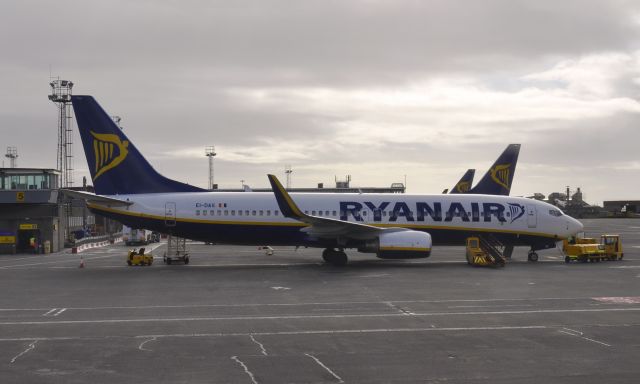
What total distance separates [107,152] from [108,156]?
23 centimetres

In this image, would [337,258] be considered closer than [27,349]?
No

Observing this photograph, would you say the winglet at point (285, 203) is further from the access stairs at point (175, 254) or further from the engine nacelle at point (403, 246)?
the access stairs at point (175, 254)

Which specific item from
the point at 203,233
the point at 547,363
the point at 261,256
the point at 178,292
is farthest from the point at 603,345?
the point at 261,256

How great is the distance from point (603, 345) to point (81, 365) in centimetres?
1214

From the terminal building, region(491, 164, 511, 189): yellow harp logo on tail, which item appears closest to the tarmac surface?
the terminal building

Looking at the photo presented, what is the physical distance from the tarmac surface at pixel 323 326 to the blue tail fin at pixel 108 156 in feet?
18.8

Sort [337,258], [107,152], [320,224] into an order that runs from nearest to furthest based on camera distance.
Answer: [320,224]
[107,152]
[337,258]

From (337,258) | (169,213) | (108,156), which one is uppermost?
(108,156)

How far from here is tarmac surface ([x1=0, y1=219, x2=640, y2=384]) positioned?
12.8 metres

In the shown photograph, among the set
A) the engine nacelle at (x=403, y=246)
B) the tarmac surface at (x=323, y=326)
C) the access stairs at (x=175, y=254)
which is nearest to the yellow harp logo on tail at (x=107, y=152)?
the access stairs at (x=175, y=254)

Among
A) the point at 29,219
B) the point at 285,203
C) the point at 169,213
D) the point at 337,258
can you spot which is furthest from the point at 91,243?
the point at 285,203

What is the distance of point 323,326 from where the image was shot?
17625 mm

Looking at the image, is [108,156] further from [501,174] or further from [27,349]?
[501,174]

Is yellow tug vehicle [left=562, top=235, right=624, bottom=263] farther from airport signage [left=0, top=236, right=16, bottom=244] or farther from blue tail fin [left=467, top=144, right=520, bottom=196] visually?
airport signage [left=0, top=236, right=16, bottom=244]
